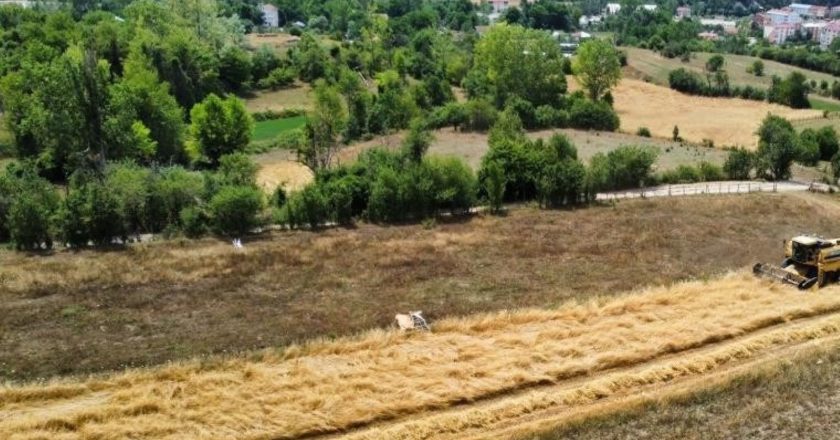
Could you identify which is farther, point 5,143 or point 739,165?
point 5,143

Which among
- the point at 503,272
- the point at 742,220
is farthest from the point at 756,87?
the point at 503,272

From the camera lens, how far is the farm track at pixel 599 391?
1855cm

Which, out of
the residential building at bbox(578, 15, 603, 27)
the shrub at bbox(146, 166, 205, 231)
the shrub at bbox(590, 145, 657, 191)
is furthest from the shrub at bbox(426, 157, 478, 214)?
the residential building at bbox(578, 15, 603, 27)

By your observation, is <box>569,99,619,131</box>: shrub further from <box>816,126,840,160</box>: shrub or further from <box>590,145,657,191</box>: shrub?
<box>590,145,657,191</box>: shrub

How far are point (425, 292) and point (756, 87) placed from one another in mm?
65763

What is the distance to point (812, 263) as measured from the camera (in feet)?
87.6

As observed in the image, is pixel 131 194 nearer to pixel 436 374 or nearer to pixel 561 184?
pixel 436 374

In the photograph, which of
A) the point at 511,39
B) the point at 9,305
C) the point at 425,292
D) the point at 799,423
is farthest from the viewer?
the point at 511,39

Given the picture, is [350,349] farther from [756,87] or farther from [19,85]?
[756,87]

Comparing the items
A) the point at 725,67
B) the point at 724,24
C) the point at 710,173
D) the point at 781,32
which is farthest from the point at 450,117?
the point at 724,24

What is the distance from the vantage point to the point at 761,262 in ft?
100

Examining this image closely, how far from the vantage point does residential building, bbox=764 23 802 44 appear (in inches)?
5719

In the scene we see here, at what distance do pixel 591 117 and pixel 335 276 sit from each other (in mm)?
36252

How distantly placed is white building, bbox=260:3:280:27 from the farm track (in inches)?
4657
